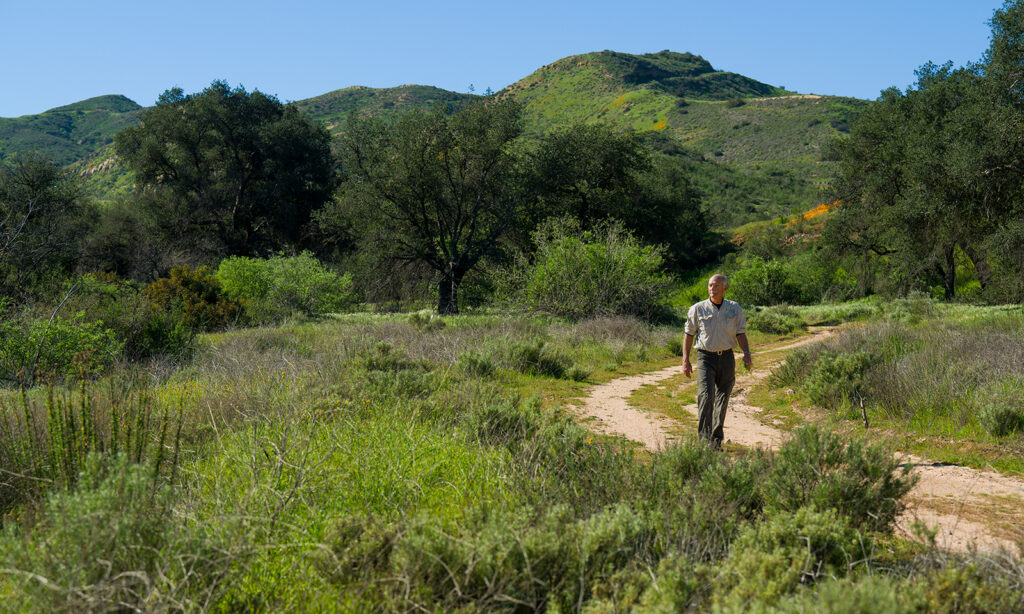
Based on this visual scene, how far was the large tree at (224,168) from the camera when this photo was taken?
96.2ft

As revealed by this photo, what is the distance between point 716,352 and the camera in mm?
5902

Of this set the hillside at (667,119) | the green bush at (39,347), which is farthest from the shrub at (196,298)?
the hillside at (667,119)

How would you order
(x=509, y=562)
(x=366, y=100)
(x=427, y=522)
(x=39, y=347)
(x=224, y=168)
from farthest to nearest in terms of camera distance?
1. (x=366, y=100)
2. (x=224, y=168)
3. (x=39, y=347)
4. (x=427, y=522)
5. (x=509, y=562)

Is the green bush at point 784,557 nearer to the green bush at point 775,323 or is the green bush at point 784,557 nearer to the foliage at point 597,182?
the green bush at point 775,323

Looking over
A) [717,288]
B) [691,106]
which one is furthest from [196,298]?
[691,106]

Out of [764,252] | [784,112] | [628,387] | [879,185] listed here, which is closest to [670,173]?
[764,252]

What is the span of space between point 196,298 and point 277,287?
2.86 metres

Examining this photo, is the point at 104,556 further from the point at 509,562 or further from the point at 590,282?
the point at 590,282

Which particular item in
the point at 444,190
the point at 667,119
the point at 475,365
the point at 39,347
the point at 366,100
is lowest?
the point at 475,365

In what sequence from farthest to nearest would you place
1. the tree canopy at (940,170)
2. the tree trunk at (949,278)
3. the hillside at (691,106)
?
the hillside at (691,106), the tree trunk at (949,278), the tree canopy at (940,170)

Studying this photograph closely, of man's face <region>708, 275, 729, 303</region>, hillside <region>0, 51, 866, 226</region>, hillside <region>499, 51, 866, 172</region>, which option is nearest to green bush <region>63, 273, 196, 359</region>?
man's face <region>708, 275, 729, 303</region>

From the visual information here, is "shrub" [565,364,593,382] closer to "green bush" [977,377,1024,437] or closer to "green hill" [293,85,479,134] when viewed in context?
"green bush" [977,377,1024,437]

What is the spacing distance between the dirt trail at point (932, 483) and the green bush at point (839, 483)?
0.56 ft

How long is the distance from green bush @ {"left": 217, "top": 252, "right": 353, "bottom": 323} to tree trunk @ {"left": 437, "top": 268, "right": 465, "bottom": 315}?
14.4 ft
